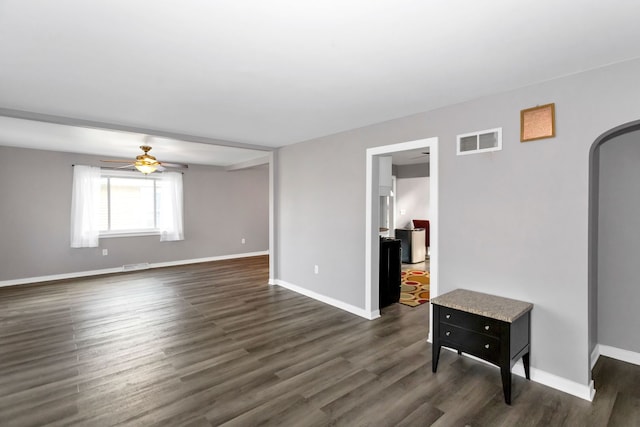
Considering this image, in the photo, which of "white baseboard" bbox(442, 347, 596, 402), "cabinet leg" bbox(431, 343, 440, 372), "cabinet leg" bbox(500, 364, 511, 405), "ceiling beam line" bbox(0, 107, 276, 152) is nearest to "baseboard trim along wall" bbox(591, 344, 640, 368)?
"white baseboard" bbox(442, 347, 596, 402)

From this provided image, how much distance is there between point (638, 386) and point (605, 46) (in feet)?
8.23

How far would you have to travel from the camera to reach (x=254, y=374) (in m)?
2.66

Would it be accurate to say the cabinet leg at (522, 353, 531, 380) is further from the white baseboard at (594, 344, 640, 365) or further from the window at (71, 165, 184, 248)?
the window at (71, 165, 184, 248)

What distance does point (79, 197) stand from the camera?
6062mm

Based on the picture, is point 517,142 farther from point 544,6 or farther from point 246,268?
point 246,268

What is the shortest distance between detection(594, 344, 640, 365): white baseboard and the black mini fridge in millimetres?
2211

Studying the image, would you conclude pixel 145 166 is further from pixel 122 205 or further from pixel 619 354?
pixel 619 354

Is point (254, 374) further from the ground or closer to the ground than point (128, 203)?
closer to the ground

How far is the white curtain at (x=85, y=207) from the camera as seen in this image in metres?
6.04

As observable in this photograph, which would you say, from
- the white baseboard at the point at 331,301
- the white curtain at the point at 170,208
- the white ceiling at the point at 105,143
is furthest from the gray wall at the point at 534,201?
the white curtain at the point at 170,208

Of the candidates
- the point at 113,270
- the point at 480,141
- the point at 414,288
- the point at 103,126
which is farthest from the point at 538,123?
the point at 113,270

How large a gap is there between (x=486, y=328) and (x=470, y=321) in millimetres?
123

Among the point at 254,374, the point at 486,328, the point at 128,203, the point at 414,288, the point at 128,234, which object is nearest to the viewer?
the point at 486,328

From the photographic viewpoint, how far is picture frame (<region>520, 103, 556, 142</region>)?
2449mm
